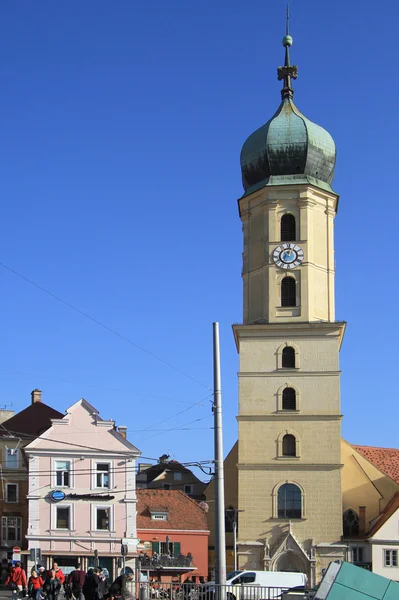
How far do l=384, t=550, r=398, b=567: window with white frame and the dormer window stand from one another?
12.5 metres

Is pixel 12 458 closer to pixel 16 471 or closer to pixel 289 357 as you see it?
pixel 16 471

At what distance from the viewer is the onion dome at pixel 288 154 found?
60.4 metres

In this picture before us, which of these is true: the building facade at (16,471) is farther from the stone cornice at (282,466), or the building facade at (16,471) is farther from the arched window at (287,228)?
the arched window at (287,228)

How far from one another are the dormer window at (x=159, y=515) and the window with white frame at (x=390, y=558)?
12548 mm

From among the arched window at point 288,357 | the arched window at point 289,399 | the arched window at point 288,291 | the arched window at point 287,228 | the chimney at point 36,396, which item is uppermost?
the arched window at point 287,228

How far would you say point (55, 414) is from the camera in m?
66.1

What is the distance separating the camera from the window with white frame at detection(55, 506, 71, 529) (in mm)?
54938

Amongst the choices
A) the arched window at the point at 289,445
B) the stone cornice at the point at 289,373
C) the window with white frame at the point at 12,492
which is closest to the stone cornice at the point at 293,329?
the stone cornice at the point at 289,373

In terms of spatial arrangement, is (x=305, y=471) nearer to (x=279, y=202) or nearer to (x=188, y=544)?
(x=188, y=544)

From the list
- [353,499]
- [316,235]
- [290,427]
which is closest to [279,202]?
[316,235]

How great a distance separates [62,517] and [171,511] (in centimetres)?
881

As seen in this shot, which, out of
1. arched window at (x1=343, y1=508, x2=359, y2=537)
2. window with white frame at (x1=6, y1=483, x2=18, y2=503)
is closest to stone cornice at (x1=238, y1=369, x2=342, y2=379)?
arched window at (x1=343, y1=508, x2=359, y2=537)

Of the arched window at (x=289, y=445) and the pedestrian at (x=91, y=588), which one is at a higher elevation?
the arched window at (x=289, y=445)

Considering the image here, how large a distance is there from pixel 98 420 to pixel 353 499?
586 inches
